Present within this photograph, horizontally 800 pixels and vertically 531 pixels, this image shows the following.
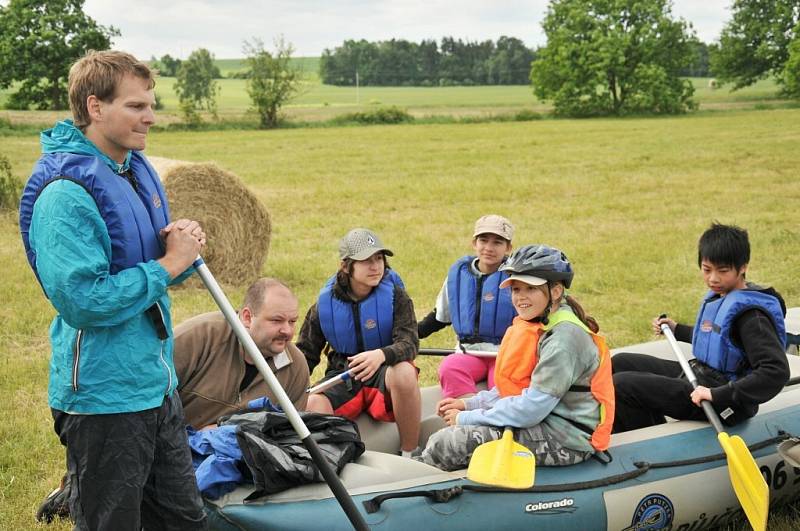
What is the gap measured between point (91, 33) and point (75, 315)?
135 ft

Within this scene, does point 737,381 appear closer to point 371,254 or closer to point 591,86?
point 371,254

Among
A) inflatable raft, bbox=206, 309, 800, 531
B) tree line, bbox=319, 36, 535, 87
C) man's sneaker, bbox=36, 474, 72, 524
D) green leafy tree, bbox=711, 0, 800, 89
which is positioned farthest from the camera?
tree line, bbox=319, 36, 535, 87

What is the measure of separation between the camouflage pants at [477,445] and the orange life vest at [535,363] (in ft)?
0.52

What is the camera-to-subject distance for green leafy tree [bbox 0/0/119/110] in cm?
3881

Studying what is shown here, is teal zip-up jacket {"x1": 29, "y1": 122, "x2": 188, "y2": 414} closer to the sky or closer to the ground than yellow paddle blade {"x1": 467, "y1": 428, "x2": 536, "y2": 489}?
closer to the sky

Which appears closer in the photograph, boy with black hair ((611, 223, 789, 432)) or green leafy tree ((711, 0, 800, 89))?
boy with black hair ((611, 223, 789, 432))

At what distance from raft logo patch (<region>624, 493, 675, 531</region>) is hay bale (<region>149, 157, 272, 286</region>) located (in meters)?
6.36

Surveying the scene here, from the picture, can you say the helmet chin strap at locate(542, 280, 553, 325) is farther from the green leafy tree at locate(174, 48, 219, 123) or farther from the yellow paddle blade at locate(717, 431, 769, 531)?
the green leafy tree at locate(174, 48, 219, 123)

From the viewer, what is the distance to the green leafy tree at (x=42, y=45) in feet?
127

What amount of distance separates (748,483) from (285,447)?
6.69 feet

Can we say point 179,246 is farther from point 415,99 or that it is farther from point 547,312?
point 415,99

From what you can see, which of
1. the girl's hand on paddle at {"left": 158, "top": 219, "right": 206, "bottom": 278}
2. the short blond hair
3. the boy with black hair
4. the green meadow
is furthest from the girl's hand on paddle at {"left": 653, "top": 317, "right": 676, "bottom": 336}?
the green meadow

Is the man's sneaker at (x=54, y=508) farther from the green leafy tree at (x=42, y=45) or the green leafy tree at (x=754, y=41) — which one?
the green leafy tree at (x=754, y=41)

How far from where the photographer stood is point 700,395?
4441mm
